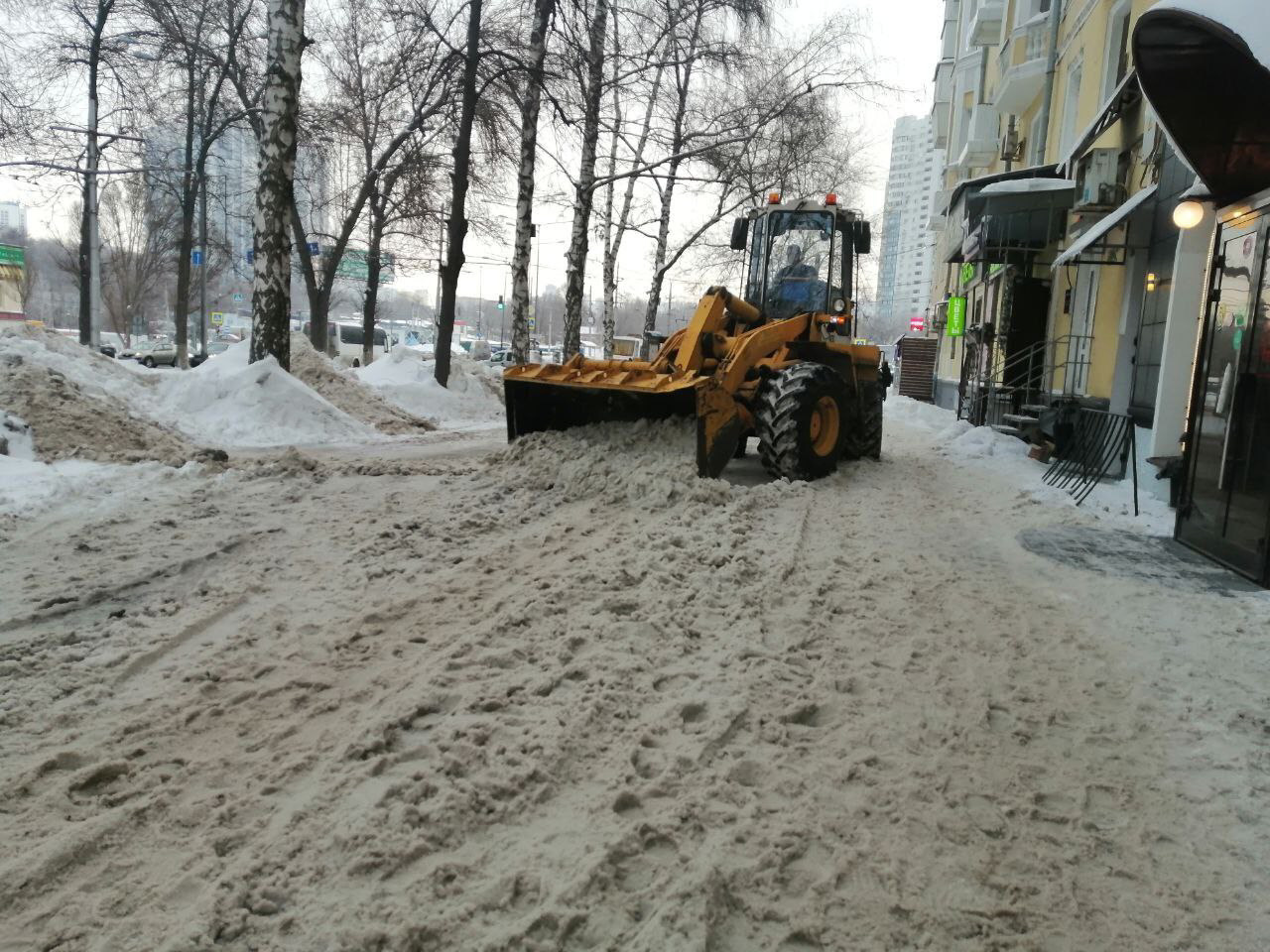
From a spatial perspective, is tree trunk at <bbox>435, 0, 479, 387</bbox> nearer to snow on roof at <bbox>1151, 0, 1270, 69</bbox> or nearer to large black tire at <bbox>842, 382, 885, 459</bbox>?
large black tire at <bbox>842, 382, 885, 459</bbox>

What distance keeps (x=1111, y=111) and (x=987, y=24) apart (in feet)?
55.4

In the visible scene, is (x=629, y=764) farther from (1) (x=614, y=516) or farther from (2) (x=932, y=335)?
(2) (x=932, y=335)

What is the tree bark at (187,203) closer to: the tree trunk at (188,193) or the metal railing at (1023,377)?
the tree trunk at (188,193)

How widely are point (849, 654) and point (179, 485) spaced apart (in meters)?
5.85

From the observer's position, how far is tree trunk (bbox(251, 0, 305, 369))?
1245 centimetres

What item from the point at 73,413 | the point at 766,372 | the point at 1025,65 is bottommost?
the point at 73,413

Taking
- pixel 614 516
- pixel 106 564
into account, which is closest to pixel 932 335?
pixel 614 516

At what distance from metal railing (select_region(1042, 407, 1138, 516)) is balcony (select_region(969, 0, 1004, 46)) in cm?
2203

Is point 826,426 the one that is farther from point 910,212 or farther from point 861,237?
point 910,212

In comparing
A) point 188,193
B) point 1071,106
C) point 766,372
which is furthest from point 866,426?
point 188,193

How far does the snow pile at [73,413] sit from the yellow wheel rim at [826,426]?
241 inches

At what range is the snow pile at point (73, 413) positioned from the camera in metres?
8.11

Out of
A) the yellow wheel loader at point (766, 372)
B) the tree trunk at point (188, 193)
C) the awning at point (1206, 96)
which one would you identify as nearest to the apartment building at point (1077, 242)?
the awning at point (1206, 96)

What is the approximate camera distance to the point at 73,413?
8703mm
